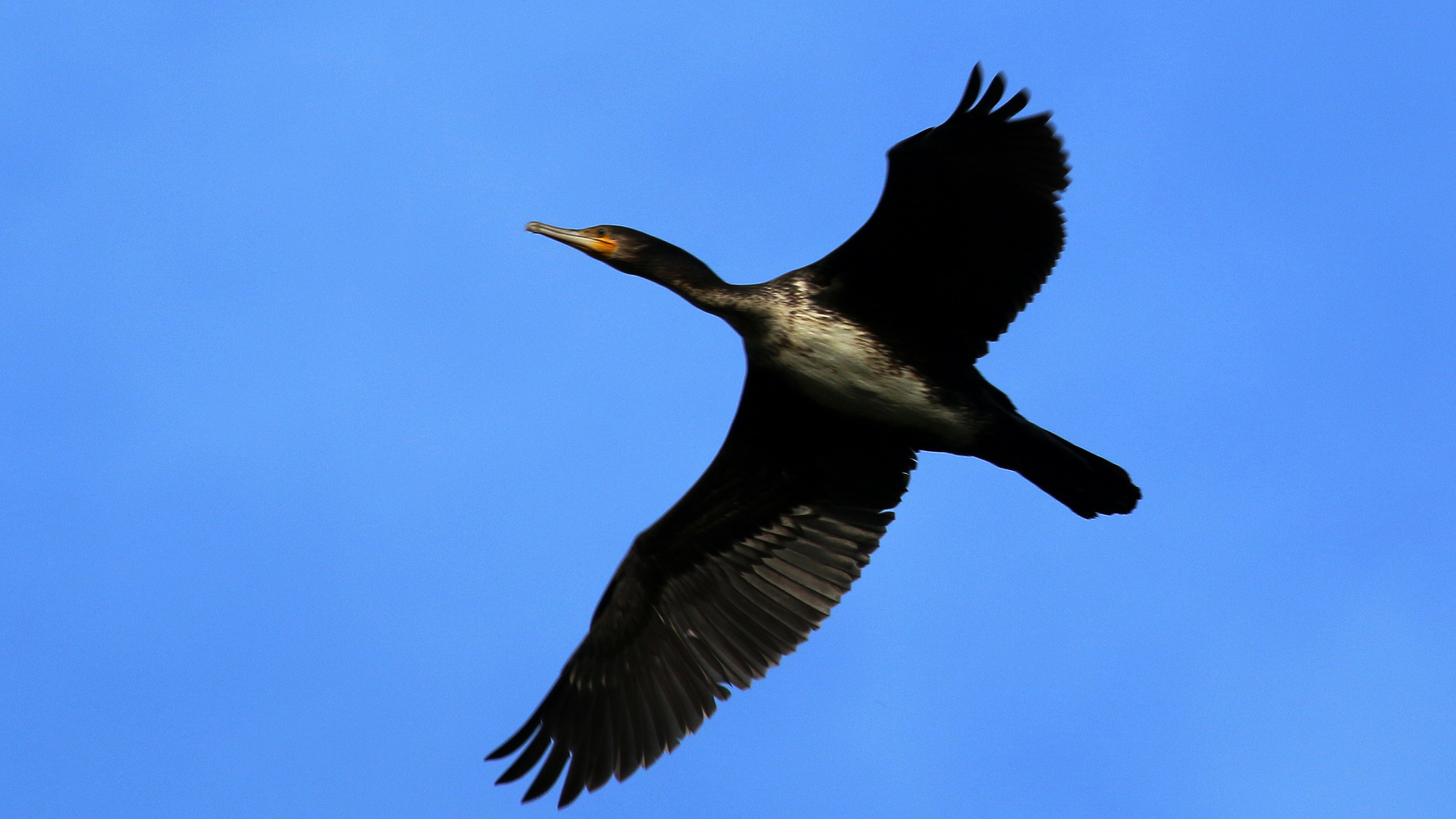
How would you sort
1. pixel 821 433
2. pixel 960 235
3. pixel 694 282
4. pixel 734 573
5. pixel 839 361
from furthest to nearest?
pixel 734 573 → pixel 821 433 → pixel 694 282 → pixel 839 361 → pixel 960 235

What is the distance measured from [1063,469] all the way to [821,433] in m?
1.30

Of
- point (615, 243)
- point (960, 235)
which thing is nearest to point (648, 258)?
point (615, 243)

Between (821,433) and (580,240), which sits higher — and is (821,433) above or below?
below

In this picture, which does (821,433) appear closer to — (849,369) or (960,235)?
(849,369)

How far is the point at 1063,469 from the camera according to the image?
6902 millimetres

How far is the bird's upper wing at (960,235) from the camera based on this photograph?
6473 mm

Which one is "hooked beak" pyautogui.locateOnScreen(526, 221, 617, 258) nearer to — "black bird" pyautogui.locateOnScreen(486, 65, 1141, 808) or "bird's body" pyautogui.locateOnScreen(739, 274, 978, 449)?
"black bird" pyautogui.locateOnScreen(486, 65, 1141, 808)

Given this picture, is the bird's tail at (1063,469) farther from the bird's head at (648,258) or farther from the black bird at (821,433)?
the bird's head at (648,258)

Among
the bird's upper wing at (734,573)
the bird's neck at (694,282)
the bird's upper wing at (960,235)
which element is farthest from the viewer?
the bird's upper wing at (734,573)

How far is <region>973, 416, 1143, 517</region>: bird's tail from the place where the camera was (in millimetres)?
6828

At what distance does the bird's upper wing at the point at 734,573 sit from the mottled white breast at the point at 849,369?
0.82 feet

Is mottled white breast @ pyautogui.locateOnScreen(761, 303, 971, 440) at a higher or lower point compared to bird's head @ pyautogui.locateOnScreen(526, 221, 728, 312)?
lower

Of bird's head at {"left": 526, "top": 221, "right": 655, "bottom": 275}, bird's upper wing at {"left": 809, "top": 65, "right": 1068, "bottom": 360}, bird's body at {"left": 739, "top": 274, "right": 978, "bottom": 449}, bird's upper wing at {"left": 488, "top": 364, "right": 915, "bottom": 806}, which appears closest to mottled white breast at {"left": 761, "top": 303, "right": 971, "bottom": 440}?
bird's body at {"left": 739, "top": 274, "right": 978, "bottom": 449}

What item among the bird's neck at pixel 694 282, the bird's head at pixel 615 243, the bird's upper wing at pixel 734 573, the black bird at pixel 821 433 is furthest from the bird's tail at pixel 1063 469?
the bird's head at pixel 615 243
